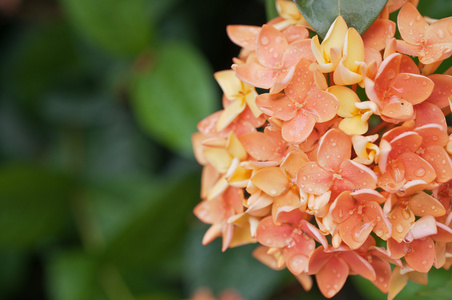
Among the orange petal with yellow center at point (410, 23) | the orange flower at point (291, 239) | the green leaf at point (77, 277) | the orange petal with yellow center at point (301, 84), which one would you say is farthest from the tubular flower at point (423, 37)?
the green leaf at point (77, 277)

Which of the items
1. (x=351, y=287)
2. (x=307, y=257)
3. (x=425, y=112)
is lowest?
(x=351, y=287)

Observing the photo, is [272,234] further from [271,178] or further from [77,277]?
[77,277]

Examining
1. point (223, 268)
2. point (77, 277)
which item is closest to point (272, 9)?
point (223, 268)

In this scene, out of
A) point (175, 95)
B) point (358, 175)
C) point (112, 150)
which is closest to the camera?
point (358, 175)

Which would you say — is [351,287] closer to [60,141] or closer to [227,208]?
[227,208]

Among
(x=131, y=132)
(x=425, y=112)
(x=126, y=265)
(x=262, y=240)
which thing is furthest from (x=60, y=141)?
(x=425, y=112)

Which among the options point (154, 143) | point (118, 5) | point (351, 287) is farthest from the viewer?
point (154, 143)

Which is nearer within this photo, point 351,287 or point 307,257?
point 307,257
